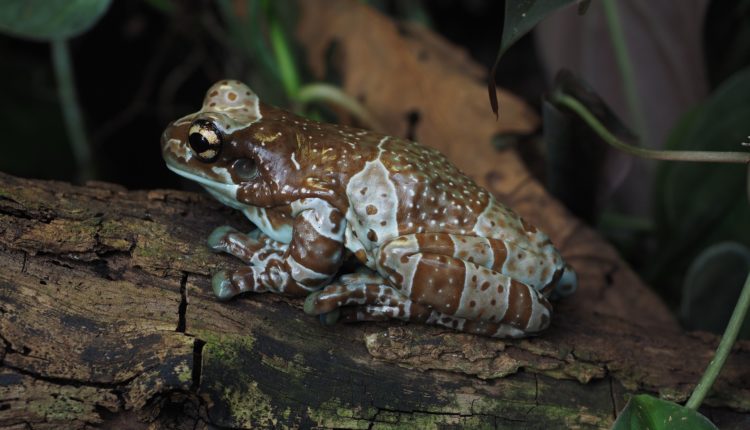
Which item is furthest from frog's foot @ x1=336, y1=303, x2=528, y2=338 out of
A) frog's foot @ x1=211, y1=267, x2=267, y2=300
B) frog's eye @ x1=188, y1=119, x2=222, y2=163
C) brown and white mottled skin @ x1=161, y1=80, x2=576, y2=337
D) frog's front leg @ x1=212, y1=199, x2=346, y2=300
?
frog's eye @ x1=188, y1=119, x2=222, y2=163

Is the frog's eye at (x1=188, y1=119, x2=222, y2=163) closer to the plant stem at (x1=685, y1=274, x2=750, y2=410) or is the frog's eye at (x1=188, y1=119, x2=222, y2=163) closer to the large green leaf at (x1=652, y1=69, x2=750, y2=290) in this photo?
the plant stem at (x1=685, y1=274, x2=750, y2=410)

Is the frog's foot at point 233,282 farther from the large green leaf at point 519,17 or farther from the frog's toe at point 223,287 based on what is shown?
the large green leaf at point 519,17

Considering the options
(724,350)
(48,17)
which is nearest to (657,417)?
(724,350)

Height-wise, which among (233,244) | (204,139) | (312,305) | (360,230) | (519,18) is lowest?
(312,305)

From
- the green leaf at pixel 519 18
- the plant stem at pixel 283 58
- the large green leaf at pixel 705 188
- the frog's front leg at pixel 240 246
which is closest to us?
the green leaf at pixel 519 18

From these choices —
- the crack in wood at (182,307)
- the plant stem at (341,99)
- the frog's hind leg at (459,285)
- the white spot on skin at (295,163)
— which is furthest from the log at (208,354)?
the plant stem at (341,99)

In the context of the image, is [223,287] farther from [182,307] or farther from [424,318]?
[424,318]

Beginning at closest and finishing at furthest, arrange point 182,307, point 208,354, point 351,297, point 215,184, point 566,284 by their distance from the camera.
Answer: point 208,354
point 182,307
point 351,297
point 215,184
point 566,284
